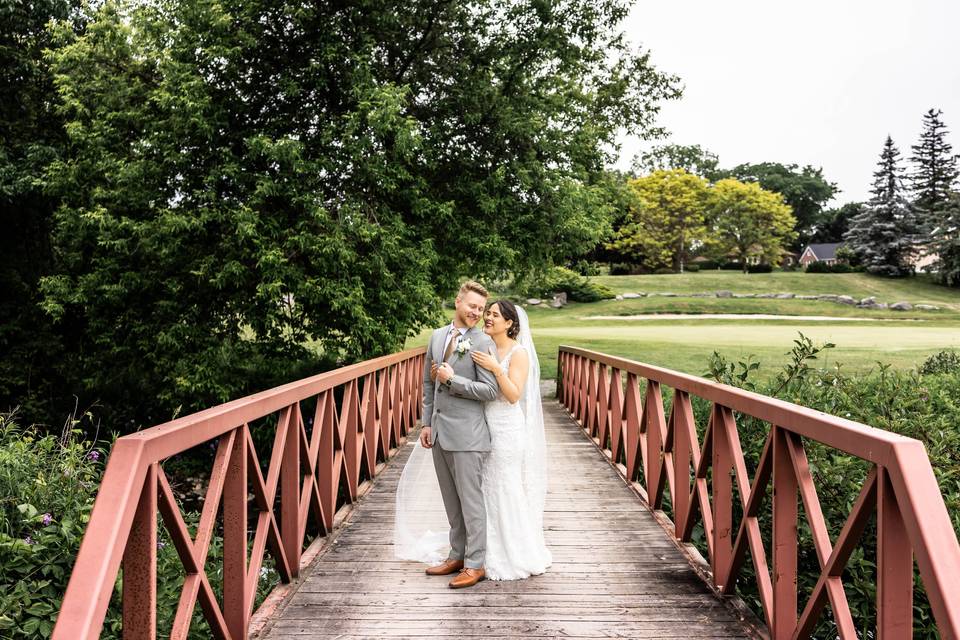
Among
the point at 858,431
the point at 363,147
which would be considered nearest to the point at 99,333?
the point at 363,147

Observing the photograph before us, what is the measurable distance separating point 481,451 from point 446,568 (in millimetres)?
734

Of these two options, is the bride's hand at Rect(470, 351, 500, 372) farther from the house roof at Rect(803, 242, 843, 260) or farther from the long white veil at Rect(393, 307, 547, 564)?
the house roof at Rect(803, 242, 843, 260)

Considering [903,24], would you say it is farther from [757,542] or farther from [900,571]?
[900,571]

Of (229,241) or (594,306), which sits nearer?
(229,241)

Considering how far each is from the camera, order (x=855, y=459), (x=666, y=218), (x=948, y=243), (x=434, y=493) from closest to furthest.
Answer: (x=434, y=493), (x=855, y=459), (x=948, y=243), (x=666, y=218)

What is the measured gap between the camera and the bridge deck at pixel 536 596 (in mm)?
3443

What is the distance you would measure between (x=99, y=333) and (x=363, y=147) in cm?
625

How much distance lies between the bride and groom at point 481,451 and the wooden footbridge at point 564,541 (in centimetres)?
17

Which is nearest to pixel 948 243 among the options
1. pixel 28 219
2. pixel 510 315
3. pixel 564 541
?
pixel 28 219

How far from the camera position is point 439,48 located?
47.0 feet

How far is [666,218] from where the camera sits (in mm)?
55688

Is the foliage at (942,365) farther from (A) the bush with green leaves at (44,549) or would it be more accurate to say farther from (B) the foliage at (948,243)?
A: (B) the foliage at (948,243)

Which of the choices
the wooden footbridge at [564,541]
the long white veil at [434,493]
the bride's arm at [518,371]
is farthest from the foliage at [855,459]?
the bride's arm at [518,371]

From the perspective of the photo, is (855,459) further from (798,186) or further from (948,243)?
(798,186)
